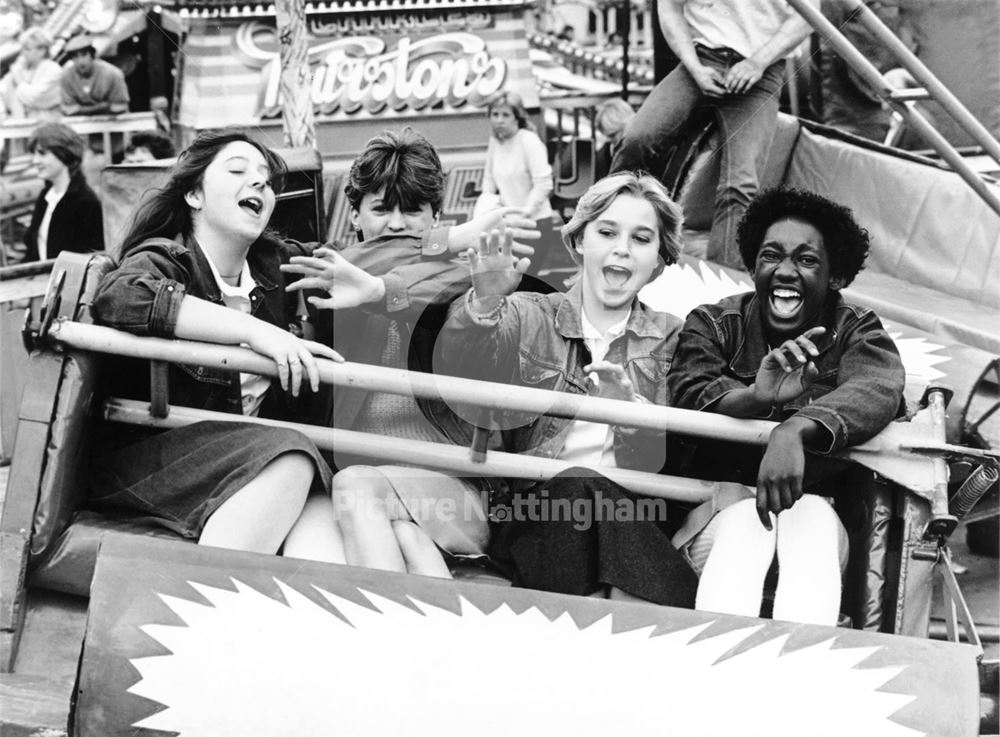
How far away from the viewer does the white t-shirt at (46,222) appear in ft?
23.4

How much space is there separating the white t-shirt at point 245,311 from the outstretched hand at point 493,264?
668mm

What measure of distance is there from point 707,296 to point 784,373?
1.63m

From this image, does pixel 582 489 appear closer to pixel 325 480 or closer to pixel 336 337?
pixel 325 480

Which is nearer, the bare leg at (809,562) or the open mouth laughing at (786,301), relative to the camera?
the bare leg at (809,562)

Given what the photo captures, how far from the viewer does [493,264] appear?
3000mm

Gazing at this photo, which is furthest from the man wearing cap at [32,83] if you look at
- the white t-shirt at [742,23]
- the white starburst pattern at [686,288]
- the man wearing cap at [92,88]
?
the white starburst pattern at [686,288]

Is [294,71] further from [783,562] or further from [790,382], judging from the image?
[783,562]

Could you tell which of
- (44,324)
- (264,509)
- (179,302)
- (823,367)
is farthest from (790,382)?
(44,324)

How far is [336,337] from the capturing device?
11.5 feet

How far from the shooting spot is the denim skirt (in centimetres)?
306

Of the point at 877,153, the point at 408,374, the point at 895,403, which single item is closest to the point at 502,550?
the point at 408,374

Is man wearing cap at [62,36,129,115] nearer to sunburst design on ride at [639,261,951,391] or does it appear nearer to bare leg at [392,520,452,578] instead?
sunburst design on ride at [639,261,951,391]

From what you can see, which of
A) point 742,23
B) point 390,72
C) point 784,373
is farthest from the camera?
point 390,72

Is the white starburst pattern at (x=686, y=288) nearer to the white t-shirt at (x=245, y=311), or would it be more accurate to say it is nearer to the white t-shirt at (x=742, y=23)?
the white t-shirt at (x=742, y=23)
